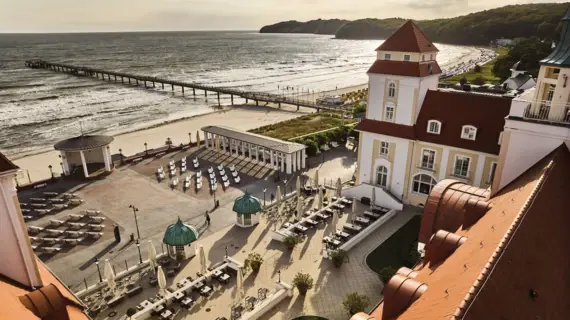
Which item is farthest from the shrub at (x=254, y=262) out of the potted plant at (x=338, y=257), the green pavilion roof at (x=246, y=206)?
the green pavilion roof at (x=246, y=206)

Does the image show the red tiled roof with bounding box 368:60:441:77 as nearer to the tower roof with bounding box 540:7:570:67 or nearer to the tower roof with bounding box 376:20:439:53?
the tower roof with bounding box 376:20:439:53

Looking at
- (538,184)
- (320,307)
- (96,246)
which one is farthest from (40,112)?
(538,184)

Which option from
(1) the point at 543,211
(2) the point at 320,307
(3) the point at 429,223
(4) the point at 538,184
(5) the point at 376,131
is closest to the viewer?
(1) the point at 543,211

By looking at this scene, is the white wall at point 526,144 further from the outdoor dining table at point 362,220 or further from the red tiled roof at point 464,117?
the outdoor dining table at point 362,220

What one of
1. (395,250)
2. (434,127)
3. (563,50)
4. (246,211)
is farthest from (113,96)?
(563,50)

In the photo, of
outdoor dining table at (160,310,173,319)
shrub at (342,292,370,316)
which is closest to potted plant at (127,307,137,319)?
outdoor dining table at (160,310,173,319)

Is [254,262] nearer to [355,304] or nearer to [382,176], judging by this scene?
[355,304]

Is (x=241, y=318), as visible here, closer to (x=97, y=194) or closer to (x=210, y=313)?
(x=210, y=313)
